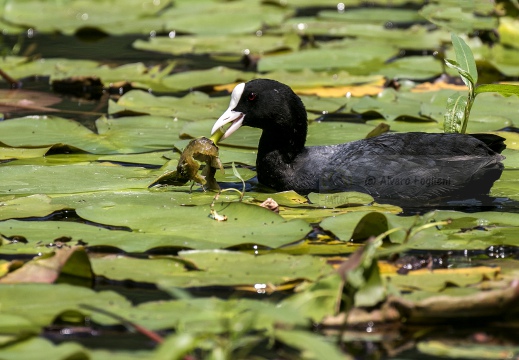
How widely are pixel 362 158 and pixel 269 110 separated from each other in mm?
614

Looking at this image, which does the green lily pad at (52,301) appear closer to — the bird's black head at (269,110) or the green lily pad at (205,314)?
the green lily pad at (205,314)

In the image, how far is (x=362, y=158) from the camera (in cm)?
507

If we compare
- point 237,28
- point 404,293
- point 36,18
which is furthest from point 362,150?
point 36,18

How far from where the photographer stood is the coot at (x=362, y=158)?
4.98 m

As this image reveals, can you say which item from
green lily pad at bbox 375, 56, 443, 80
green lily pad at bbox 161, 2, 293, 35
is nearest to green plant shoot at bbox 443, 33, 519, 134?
green lily pad at bbox 375, 56, 443, 80

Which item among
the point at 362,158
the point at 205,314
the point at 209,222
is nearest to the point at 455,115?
the point at 362,158

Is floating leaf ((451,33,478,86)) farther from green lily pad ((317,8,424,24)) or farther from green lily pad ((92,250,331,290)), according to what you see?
green lily pad ((317,8,424,24))

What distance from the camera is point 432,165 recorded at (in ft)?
16.3

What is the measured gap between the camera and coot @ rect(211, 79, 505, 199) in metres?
4.98

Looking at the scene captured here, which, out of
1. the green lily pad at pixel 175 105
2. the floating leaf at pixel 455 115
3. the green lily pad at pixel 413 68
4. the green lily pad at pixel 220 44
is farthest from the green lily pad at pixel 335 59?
the floating leaf at pixel 455 115

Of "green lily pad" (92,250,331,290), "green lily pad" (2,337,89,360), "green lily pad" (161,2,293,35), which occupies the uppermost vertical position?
"green lily pad" (161,2,293,35)

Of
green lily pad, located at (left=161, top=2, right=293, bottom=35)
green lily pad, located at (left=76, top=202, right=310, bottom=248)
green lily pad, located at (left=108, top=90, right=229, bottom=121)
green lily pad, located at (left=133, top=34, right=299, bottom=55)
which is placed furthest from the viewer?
green lily pad, located at (left=161, top=2, right=293, bottom=35)

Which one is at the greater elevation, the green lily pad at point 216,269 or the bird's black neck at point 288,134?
the bird's black neck at point 288,134

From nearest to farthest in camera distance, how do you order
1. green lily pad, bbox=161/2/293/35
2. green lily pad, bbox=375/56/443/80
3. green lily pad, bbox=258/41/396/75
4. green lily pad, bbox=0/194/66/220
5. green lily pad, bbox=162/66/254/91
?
green lily pad, bbox=0/194/66/220 → green lily pad, bbox=162/66/254/91 → green lily pad, bbox=375/56/443/80 → green lily pad, bbox=258/41/396/75 → green lily pad, bbox=161/2/293/35
